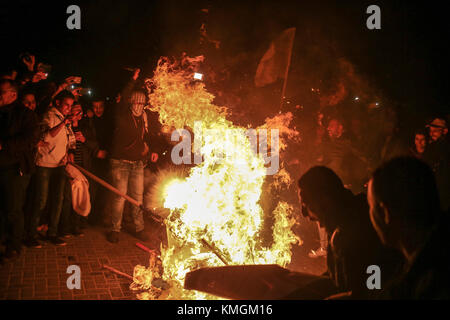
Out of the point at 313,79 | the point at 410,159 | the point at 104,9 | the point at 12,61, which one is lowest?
the point at 410,159

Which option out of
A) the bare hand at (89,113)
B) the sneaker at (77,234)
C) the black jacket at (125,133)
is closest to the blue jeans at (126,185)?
the black jacket at (125,133)

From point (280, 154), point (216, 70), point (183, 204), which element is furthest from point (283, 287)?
point (216, 70)

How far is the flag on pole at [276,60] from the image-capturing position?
6.31m

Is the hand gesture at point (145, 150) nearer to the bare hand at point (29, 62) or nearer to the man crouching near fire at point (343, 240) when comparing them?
the bare hand at point (29, 62)

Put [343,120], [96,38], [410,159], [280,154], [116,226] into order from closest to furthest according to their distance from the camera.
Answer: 1. [410,159]
2. [116,226]
3. [280,154]
4. [343,120]
5. [96,38]

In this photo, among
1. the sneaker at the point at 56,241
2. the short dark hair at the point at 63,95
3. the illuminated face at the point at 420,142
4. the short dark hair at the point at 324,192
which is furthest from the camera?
the illuminated face at the point at 420,142

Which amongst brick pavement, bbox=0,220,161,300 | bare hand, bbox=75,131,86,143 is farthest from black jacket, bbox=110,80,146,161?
brick pavement, bbox=0,220,161,300

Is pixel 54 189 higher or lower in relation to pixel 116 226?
higher

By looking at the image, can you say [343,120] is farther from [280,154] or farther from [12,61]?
[12,61]

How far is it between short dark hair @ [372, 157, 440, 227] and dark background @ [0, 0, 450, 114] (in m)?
4.98

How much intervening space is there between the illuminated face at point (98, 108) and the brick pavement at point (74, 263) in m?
2.82

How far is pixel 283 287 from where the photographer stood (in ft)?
8.85

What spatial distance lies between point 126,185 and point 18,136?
2325 millimetres

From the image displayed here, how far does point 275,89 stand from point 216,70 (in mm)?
1309
